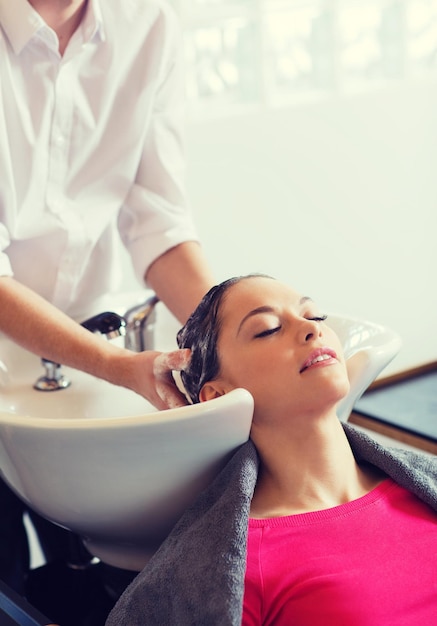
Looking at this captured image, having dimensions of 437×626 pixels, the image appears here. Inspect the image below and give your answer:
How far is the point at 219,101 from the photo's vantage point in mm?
2877

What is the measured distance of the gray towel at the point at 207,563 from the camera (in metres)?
1.00

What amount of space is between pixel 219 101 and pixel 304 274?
69cm

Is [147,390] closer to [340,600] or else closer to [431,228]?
[340,600]

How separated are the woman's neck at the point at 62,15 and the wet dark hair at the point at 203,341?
0.60 meters

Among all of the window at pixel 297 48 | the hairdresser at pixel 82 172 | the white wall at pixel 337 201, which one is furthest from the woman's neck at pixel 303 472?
the window at pixel 297 48

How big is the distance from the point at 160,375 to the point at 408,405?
6.05 ft

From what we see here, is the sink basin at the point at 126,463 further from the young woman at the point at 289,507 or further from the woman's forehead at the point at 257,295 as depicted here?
the woman's forehead at the point at 257,295

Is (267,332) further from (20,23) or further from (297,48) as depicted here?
(297,48)

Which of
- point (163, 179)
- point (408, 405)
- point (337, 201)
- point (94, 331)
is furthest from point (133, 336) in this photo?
point (337, 201)

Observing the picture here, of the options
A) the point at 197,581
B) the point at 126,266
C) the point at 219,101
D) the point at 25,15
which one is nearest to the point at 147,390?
the point at 197,581

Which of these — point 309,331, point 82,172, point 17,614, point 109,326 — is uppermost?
point 82,172

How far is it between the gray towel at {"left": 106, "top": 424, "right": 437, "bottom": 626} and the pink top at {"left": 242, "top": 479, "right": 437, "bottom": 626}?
0.06m

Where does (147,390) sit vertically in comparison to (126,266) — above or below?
above

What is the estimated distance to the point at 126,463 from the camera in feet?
3.69
